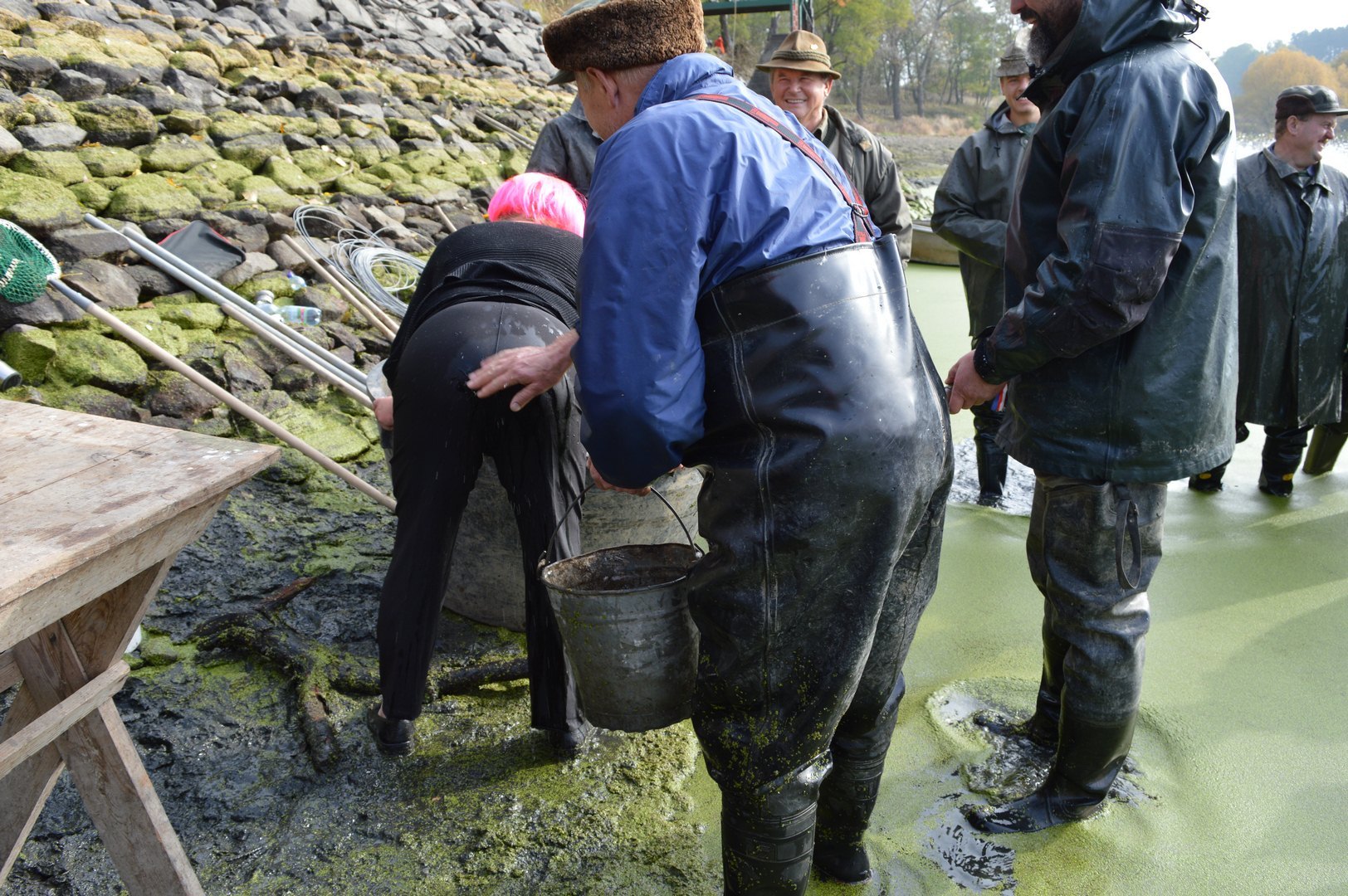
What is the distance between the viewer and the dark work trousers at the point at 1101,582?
243 cm

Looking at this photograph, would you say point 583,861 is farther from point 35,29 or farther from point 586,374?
point 35,29

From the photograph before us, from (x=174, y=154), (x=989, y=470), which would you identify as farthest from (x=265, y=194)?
(x=989, y=470)

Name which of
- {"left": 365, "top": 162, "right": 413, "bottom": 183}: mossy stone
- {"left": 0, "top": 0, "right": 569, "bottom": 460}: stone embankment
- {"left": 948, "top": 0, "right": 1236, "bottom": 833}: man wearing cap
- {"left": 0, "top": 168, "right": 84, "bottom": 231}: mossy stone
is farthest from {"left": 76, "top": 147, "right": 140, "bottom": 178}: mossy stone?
{"left": 948, "top": 0, "right": 1236, "bottom": 833}: man wearing cap

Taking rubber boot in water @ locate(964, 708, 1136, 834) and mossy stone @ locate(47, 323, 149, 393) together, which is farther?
mossy stone @ locate(47, 323, 149, 393)

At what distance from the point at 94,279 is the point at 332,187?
3.69 m

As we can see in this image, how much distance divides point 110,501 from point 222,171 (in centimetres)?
690

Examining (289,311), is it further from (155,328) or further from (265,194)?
(265,194)

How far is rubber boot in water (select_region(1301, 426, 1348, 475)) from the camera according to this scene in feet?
18.2

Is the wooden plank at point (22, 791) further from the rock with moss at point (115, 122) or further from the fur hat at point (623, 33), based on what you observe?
the rock with moss at point (115, 122)

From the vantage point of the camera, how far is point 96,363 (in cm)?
481

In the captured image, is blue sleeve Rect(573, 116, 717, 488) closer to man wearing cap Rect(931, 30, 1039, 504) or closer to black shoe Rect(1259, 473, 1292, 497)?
man wearing cap Rect(931, 30, 1039, 504)

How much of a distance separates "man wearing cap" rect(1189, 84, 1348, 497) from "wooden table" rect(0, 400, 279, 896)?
4.80 metres

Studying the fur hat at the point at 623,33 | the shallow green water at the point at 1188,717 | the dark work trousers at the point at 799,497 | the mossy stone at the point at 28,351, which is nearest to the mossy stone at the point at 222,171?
the mossy stone at the point at 28,351

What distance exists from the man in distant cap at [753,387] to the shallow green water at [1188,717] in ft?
2.72
